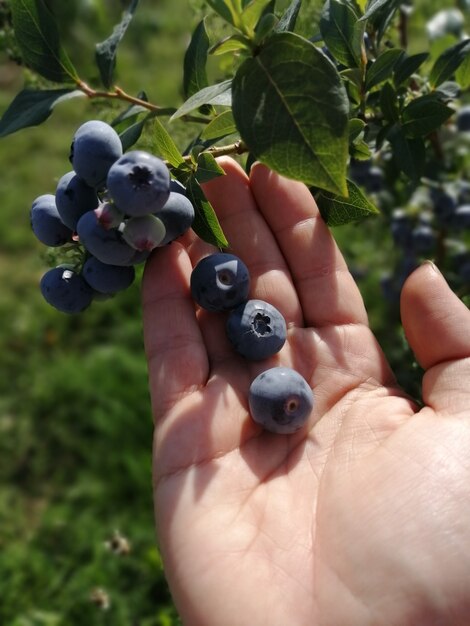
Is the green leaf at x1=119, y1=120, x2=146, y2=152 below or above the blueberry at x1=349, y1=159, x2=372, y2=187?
above

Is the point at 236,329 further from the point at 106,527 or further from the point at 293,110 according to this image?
the point at 106,527

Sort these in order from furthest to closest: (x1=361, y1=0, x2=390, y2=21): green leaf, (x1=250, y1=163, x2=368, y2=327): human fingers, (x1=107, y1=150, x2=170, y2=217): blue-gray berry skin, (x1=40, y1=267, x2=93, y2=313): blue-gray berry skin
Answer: (x1=250, y1=163, x2=368, y2=327): human fingers, (x1=40, y1=267, x2=93, y2=313): blue-gray berry skin, (x1=361, y1=0, x2=390, y2=21): green leaf, (x1=107, y1=150, x2=170, y2=217): blue-gray berry skin

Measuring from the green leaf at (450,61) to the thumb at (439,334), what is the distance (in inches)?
19.6

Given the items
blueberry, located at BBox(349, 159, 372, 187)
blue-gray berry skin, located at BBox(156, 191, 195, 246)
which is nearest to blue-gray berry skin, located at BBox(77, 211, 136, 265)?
blue-gray berry skin, located at BBox(156, 191, 195, 246)

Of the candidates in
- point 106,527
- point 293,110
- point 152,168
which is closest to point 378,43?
point 293,110

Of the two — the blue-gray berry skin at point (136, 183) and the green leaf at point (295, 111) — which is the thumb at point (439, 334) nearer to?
the green leaf at point (295, 111)

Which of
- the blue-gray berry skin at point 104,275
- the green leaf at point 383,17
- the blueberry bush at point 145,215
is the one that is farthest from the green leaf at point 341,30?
the blue-gray berry skin at point 104,275

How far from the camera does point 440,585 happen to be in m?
1.40

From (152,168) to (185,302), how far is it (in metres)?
0.54

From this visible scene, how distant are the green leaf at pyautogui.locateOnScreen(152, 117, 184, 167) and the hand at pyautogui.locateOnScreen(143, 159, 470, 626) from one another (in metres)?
0.32

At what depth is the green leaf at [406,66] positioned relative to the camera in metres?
1.58

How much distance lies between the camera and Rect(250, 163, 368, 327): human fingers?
6.02 ft

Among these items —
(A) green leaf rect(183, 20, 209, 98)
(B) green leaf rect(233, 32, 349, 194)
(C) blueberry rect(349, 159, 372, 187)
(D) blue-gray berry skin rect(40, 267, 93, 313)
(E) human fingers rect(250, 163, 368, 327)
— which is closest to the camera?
(B) green leaf rect(233, 32, 349, 194)

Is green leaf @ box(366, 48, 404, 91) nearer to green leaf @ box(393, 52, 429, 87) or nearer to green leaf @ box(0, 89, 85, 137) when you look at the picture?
green leaf @ box(393, 52, 429, 87)
